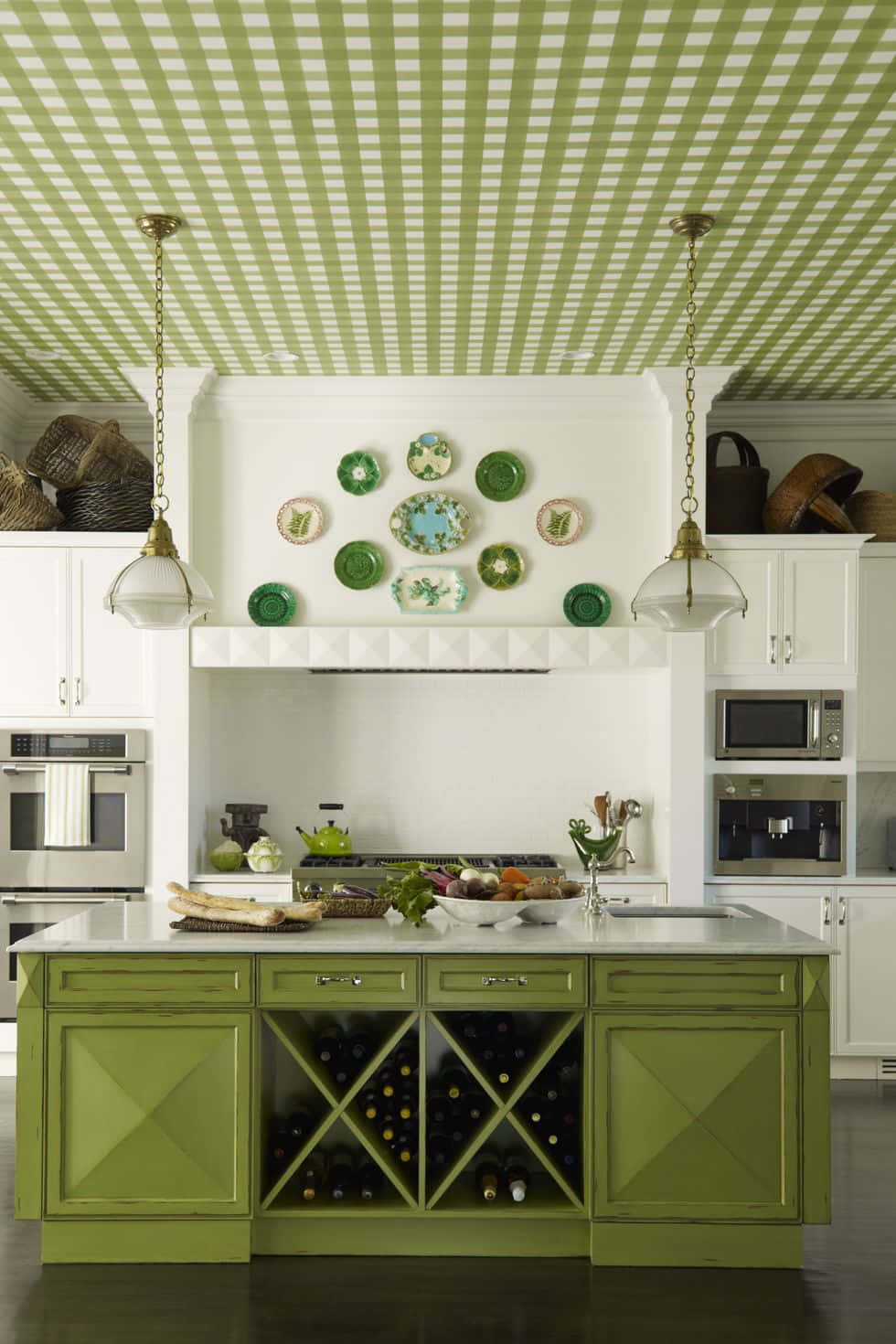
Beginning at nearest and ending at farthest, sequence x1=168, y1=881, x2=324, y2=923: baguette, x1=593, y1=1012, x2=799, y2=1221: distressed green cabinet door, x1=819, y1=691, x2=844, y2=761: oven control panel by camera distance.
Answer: x1=593, y1=1012, x2=799, y2=1221: distressed green cabinet door → x1=168, y1=881, x2=324, y2=923: baguette → x1=819, y1=691, x2=844, y2=761: oven control panel

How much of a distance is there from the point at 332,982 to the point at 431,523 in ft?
8.68

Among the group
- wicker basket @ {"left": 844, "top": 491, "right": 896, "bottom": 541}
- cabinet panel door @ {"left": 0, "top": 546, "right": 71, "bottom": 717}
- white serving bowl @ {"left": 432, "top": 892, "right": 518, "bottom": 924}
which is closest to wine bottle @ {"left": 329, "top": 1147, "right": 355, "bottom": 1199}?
white serving bowl @ {"left": 432, "top": 892, "right": 518, "bottom": 924}

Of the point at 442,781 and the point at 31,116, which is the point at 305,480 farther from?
the point at 31,116

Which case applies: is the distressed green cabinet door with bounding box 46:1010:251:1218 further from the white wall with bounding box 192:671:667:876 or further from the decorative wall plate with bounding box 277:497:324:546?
the decorative wall plate with bounding box 277:497:324:546

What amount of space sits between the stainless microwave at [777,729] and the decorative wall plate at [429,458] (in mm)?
1666

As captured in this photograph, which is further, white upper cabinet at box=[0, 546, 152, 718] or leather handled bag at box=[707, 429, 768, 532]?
leather handled bag at box=[707, 429, 768, 532]

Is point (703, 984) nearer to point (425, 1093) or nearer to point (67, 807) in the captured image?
point (425, 1093)

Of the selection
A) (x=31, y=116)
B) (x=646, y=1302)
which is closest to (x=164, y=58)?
(x=31, y=116)

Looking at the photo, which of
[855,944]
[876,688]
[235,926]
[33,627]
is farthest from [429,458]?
[855,944]

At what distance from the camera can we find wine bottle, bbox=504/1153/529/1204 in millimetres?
3377

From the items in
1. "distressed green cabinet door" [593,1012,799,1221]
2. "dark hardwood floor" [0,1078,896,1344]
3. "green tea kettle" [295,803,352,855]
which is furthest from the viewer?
"green tea kettle" [295,803,352,855]

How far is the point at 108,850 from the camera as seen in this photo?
527 centimetres

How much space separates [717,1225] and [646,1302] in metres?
0.33

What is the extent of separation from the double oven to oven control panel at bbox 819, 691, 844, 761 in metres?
3.07
